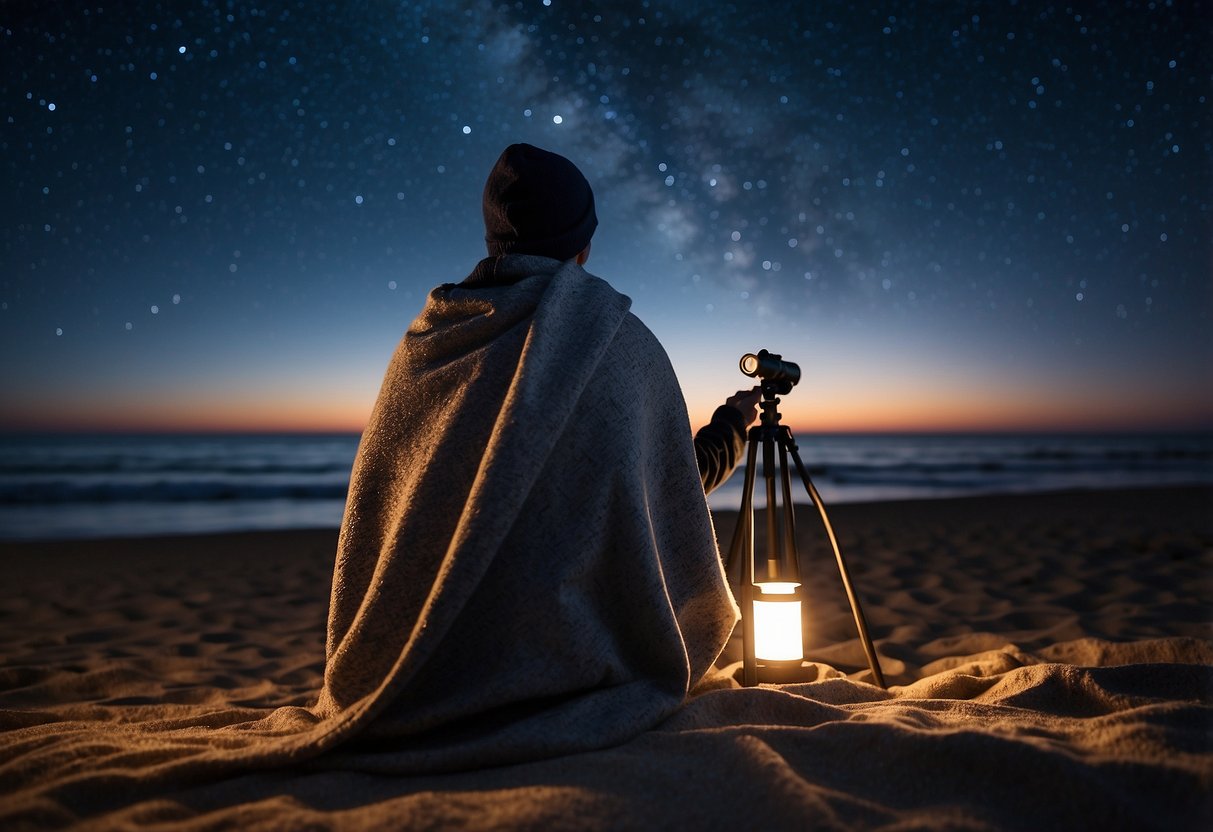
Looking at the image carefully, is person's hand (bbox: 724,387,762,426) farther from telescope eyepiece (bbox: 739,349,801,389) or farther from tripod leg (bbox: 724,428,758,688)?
tripod leg (bbox: 724,428,758,688)

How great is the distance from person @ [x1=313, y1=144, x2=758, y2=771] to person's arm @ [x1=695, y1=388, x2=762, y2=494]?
27cm

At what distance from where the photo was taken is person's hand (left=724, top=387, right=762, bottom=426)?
2074 millimetres

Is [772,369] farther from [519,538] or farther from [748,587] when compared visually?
[519,538]

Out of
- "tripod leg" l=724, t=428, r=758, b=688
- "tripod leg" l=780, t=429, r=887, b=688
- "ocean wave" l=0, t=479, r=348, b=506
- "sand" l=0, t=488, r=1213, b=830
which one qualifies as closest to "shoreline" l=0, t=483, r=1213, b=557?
"sand" l=0, t=488, r=1213, b=830

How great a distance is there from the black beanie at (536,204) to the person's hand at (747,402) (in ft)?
2.15

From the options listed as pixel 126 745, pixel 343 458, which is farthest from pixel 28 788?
pixel 343 458

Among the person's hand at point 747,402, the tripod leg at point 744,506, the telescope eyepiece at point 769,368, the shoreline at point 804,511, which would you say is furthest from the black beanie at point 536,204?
the shoreline at point 804,511

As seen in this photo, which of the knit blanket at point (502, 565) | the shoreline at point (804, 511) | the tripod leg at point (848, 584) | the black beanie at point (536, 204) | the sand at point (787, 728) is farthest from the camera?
the shoreline at point (804, 511)

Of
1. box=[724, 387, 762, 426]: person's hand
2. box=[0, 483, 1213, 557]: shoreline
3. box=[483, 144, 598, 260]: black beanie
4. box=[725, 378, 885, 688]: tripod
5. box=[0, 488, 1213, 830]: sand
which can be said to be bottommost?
box=[0, 483, 1213, 557]: shoreline

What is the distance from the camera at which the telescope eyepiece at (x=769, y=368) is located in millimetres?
1925

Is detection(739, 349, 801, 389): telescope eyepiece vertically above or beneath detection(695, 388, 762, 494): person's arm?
above

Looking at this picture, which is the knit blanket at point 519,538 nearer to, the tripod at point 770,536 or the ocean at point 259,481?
the tripod at point 770,536

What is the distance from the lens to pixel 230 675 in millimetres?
2811

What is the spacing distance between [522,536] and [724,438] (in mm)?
801
